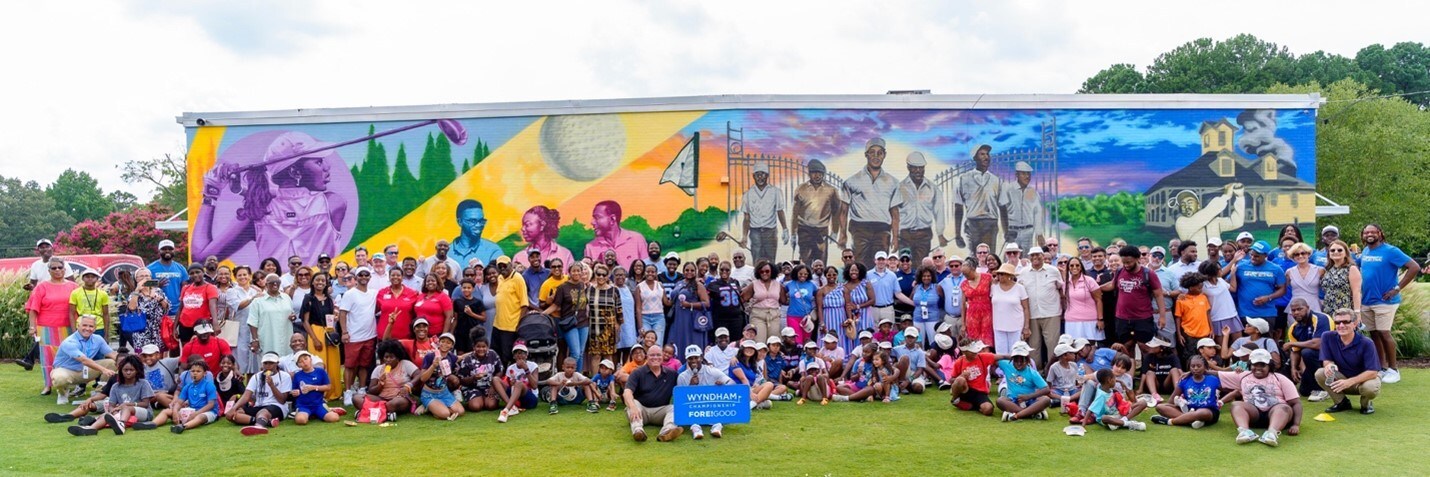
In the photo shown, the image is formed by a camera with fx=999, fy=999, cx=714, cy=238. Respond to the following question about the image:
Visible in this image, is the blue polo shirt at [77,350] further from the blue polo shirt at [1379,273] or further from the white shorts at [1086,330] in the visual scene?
the blue polo shirt at [1379,273]

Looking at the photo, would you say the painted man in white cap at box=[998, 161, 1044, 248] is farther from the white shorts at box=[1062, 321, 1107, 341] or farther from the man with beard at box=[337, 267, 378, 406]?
the man with beard at box=[337, 267, 378, 406]

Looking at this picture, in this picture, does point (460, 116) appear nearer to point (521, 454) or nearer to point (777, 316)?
point (777, 316)

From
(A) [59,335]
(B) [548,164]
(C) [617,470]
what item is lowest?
(C) [617,470]

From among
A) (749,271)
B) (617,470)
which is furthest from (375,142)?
(617,470)

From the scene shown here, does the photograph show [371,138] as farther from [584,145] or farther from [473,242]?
[584,145]

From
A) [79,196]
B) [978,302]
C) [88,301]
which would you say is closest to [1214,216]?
[978,302]

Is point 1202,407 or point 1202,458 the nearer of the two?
point 1202,458

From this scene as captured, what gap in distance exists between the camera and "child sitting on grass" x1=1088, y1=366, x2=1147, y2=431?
9.17 metres

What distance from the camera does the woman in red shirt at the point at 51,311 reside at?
1150 centimetres

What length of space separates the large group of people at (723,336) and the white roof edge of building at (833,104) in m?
4.28

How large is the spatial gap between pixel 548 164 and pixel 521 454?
29.0 feet

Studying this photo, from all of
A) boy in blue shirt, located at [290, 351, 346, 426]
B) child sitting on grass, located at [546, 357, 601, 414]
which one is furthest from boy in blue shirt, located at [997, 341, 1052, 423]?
boy in blue shirt, located at [290, 351, 346, 426]

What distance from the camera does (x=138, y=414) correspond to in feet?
32.1

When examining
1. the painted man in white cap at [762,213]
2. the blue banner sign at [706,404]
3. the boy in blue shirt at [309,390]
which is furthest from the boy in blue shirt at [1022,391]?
the boy in blue shirt at [309,390]
